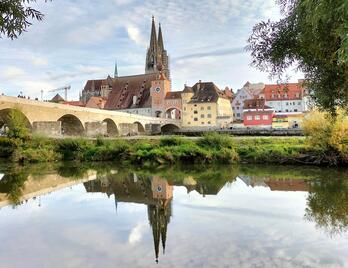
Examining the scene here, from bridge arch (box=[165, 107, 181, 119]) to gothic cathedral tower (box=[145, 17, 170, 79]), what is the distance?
45.2 feet

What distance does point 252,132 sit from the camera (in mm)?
49094

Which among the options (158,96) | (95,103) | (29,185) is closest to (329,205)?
(29,185)

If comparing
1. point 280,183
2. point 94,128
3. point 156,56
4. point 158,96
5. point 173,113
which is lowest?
point 280,183

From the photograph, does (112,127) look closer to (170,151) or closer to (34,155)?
(34,155)

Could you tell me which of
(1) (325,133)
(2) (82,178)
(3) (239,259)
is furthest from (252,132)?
(3) (239,259)

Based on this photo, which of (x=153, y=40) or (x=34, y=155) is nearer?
(x=34, y=155)

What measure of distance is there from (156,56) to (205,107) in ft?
87.8

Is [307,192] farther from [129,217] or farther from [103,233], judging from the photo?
[103,233]

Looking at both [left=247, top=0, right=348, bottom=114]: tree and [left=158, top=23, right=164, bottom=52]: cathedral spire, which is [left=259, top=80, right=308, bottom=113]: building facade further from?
[left=247, top=0, right=348, bottom=114]: tree

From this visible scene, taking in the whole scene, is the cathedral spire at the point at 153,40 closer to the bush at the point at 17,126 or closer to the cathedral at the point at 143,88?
the cathedral at the point at 143,88

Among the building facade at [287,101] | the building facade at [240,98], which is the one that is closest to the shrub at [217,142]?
the building facade at [287,101]

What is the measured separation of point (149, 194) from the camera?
15.0 meters

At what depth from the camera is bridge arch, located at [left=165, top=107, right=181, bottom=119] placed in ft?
267

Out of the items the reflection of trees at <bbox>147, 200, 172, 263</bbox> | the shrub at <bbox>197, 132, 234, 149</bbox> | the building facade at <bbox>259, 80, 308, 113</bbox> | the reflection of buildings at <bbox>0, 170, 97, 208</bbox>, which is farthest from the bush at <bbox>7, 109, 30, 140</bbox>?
the building facade at <bbox>259, 80, 308, 113</bbox>
